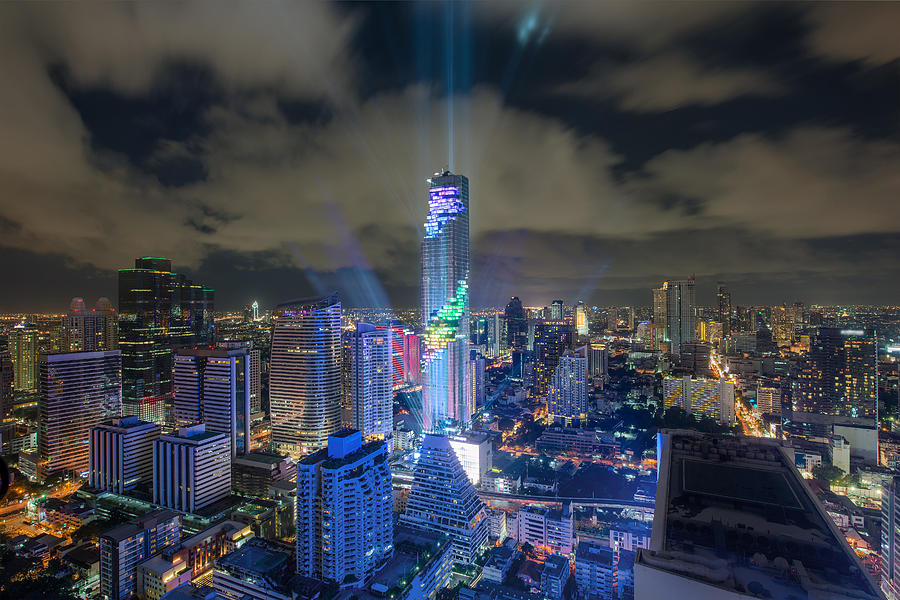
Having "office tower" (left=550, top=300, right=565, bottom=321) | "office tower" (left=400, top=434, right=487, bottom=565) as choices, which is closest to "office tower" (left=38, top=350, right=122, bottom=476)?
"office tower" (left=400, top=434, right=487, bottom=565)

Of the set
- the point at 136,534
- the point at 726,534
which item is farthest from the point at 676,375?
the point at 136,534

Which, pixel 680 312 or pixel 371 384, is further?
pixel 680 312

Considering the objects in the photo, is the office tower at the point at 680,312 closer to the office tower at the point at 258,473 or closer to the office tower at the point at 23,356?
the office tower at the point at 258,473

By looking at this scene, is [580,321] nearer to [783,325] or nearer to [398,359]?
[783,325]

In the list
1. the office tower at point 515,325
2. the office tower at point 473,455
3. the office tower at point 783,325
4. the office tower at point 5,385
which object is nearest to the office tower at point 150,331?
the office tower at point 5,385

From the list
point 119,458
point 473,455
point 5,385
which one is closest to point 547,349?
point 473,455

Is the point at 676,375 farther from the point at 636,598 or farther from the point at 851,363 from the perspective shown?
the point at 636,598
